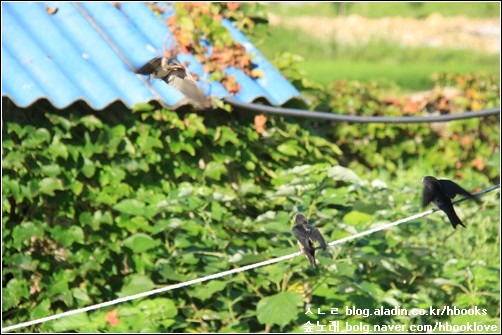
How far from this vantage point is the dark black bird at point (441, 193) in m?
3.97

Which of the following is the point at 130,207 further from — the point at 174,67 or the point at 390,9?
the point at 390,9

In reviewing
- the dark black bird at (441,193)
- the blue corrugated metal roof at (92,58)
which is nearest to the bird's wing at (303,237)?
the dark black bird at (441,193)

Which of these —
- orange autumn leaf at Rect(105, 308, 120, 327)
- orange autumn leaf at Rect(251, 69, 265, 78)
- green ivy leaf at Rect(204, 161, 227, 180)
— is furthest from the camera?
orange autumn leaf at Rect(251, 69, 265, 78)

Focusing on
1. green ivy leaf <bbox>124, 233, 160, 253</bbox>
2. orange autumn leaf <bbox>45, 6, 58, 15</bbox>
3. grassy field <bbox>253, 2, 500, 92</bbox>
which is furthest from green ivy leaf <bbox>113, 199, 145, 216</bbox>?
grassy field <bbox>253, 2, 500, 92</bbox>

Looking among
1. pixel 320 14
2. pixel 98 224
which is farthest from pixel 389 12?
pixel 98 224

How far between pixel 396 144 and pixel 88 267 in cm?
299

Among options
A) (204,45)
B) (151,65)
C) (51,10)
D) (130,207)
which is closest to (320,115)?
(204,45)

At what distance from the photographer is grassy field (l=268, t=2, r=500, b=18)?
14891 millimetres

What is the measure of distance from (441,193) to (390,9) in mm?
11946

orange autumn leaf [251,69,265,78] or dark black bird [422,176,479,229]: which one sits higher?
orange autumn leaf [251,69,265,78]

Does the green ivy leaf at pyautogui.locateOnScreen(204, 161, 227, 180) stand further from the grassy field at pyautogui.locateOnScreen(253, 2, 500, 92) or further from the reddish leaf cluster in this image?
the grassy field at pyautogui.locateOnScreen(253, 2, 500, 92)

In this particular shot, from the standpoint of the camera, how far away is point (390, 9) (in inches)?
614

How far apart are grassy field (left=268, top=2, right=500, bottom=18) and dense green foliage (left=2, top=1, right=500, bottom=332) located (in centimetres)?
950

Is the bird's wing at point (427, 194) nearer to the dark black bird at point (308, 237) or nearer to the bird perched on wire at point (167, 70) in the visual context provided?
the dark black bird at point (308, 237)
